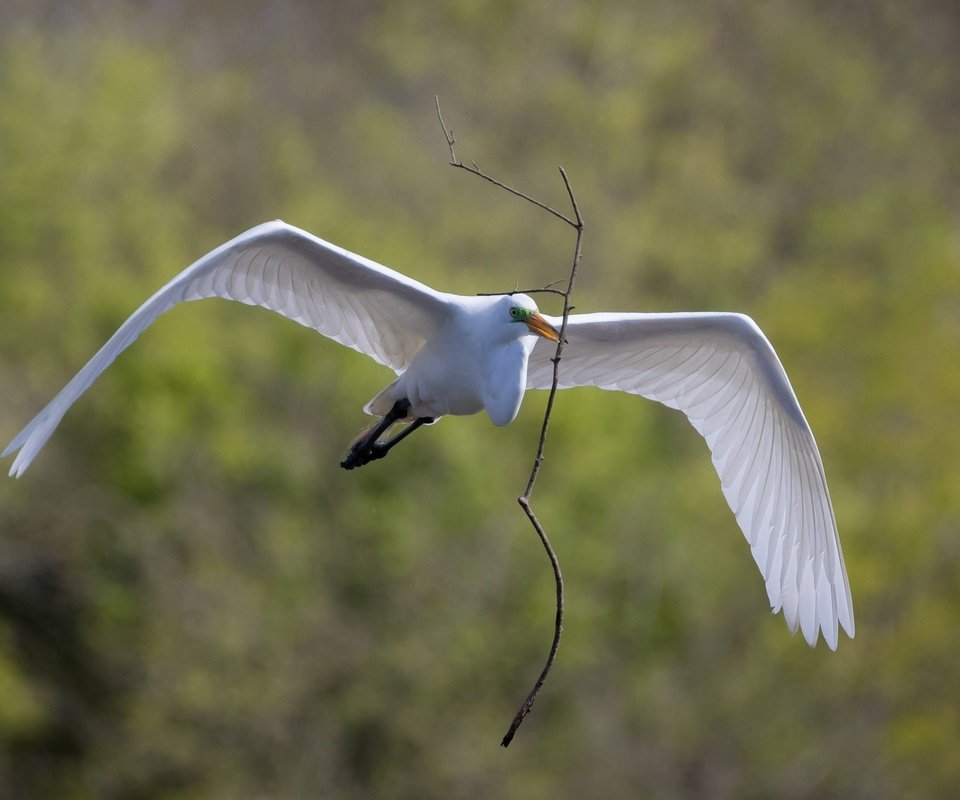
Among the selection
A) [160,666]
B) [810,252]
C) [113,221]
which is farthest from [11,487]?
[810,252]

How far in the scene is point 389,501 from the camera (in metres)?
22.4

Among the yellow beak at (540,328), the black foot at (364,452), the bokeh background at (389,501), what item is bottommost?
the bokeh background at (389,501)

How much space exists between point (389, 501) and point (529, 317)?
55.1 ft

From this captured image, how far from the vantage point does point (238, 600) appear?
20281 mm

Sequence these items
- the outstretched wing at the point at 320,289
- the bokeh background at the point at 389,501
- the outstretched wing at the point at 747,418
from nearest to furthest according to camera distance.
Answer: the outstretched wing at the point at 320,289 → the outstretched wing at the point at 747,418 → the bokeh background at the point at 389,501

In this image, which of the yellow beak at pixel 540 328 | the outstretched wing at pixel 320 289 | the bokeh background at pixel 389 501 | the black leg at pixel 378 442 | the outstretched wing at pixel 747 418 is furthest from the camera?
the bokeh background at pixel 389 501

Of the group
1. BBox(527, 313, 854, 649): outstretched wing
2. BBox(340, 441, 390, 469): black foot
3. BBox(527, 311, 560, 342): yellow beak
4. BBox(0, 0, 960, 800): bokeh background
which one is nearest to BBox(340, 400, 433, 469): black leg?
BBox(340, 441, 390, 469): black foot

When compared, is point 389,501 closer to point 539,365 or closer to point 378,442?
point 539,365

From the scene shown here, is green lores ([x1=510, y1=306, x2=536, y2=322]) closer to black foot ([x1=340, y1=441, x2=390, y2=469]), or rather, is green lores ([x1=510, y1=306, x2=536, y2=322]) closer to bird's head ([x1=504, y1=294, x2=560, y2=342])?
bird's head ([x1=504, y1=294, x2=560, y2=342])

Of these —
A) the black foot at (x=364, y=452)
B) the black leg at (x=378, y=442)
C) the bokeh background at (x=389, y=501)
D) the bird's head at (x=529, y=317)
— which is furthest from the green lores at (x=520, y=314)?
the bokeh background at (x=389, y=501)

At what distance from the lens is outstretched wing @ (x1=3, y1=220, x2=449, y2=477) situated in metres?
5.95

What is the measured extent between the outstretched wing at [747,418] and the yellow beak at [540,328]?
716 millimetres

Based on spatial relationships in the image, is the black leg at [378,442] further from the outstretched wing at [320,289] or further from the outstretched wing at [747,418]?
the outstretched wing at [747,418]

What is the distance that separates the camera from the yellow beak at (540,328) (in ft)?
18.5
